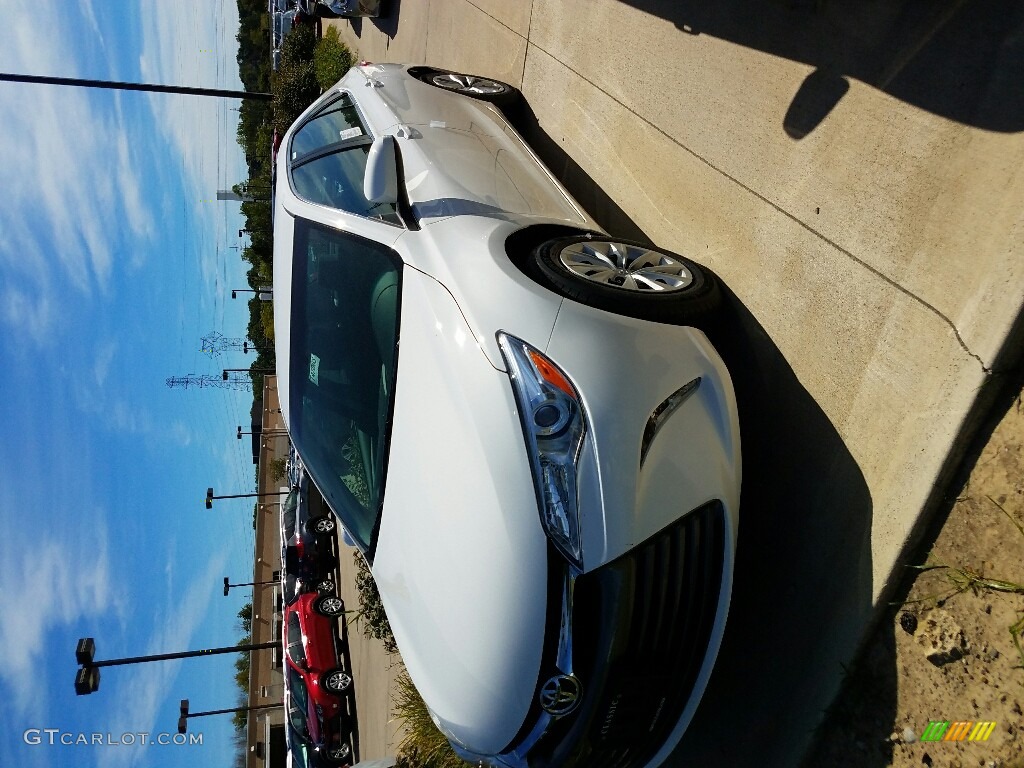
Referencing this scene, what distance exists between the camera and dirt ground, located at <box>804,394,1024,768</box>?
8.25ft

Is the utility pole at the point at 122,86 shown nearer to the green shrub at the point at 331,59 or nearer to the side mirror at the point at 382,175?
the green shrub at the point at 331,59

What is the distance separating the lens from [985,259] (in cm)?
253

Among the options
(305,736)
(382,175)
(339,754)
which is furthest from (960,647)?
(305,736)

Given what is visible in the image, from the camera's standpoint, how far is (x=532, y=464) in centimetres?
261

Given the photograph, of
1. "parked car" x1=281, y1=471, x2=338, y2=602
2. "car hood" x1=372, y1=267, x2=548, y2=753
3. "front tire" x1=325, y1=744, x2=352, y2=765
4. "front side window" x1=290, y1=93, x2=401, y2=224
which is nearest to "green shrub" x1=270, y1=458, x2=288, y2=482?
"parked car" x1=281, y1=471, x2=338, y2=602

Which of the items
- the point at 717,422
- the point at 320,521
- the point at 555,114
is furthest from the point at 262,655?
the point at 717,422

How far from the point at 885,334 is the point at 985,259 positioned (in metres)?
0.47

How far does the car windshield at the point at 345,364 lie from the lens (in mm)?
3234

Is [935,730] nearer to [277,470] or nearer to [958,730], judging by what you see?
[958,730]

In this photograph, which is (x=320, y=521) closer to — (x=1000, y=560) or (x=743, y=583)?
(x=743, y=583)

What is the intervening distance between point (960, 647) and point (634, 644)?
1.21 metres

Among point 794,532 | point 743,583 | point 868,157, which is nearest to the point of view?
point 868,157

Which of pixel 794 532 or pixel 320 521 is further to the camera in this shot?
pixel 320 521

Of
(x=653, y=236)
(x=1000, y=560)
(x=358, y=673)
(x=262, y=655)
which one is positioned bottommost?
(x=262, y=655)
